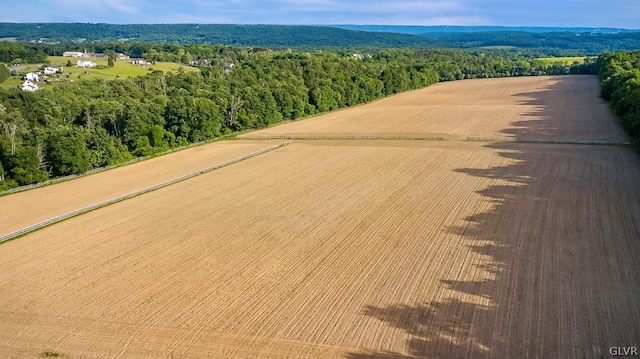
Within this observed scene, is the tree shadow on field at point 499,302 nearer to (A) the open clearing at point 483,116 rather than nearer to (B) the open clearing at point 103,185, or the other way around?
(B) the open clearing at point 103,185

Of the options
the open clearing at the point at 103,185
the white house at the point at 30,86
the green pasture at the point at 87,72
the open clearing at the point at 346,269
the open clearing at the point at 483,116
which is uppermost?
the green pasture at the point at 87,72

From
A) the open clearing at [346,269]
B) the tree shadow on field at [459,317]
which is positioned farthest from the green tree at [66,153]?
the tree shadow on field at [459,317]

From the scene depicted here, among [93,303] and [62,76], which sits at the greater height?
[62,76]

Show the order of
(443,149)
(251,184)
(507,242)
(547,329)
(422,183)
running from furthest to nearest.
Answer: (443,149) < (251,184) < (422,183) < (507,242) < (547,329)

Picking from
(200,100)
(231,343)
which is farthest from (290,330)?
(200,100)

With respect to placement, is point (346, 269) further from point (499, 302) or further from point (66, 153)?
point (66, 153)

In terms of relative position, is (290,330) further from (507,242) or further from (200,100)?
(200,100)
